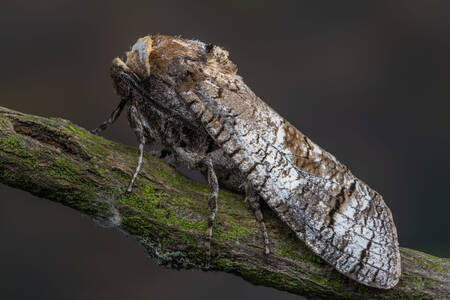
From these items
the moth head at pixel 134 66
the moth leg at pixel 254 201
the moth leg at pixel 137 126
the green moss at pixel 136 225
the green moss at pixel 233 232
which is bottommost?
the green moss at pixel 136 225

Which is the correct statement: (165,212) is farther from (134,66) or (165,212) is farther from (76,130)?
(134,66)

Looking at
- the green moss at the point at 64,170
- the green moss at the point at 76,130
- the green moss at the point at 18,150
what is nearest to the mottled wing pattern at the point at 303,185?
the green moss at the point at 76,130

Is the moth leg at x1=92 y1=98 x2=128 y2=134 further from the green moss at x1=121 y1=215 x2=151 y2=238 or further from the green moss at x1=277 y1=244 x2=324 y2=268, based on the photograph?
the green moss at x1=277 y1=244 x2=324 y2=268

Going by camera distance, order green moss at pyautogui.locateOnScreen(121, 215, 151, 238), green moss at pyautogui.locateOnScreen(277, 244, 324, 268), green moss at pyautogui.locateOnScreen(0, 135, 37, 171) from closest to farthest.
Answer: green moss at pyautogui.locateOnScreen(0, 135, 37, 171), green moss at pyautogui.locateOnScreen(121, 215, 151, 238), green moss at pyautogui.locateOnScreen(277, 244, 324, 268)

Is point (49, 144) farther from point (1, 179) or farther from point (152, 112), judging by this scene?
point (152, 112)

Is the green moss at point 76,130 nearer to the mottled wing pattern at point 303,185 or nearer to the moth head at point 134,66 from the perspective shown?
the moth head at point 134,66

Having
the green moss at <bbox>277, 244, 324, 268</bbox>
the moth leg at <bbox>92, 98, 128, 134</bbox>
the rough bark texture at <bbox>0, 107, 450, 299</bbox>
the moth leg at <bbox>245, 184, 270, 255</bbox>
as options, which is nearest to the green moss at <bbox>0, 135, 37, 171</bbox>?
the rough bark texture at <bbox>0, 107, 450, 299</bbox>
